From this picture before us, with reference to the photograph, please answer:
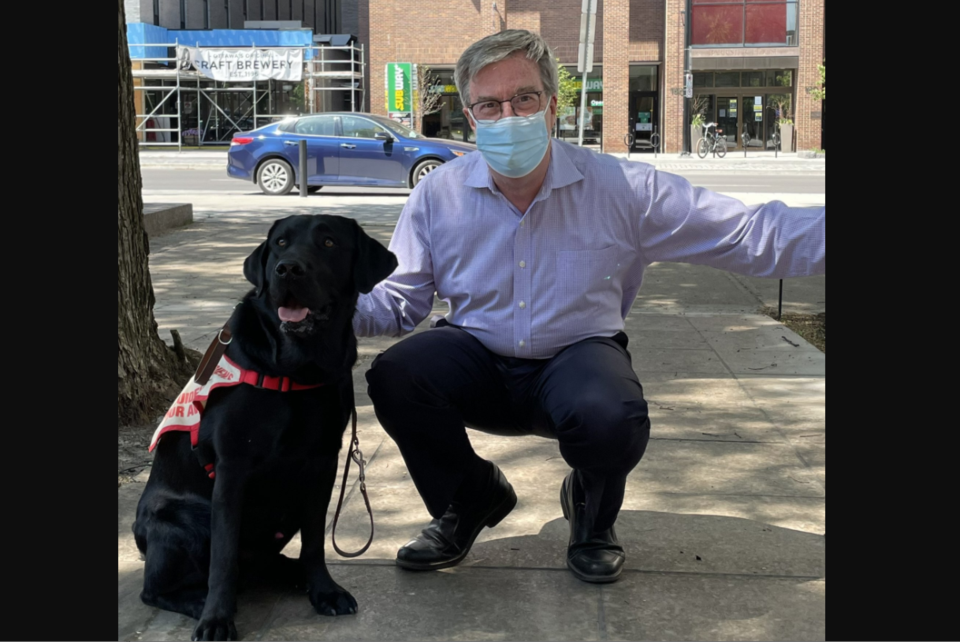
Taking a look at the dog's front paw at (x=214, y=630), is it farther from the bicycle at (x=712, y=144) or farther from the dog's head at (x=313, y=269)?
the bicycle at (x=712, y=144)

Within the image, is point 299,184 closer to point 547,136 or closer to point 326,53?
point 547,136

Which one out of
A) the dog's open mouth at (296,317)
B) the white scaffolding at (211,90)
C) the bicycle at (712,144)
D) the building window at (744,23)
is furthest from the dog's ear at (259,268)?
the building window at (744,23)

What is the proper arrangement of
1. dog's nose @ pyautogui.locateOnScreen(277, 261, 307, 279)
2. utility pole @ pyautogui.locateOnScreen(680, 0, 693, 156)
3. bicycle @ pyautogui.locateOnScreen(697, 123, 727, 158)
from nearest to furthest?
1. dog's nose @ pyautogui.locateOnScreen(277, 261, 307, 279)
2. bicycle @ pyautogui.locateOnScreen(697, 123, 727, 158)
3. utility pole @ pyautogui.locateOnScreen(680, 0, 693, 156)

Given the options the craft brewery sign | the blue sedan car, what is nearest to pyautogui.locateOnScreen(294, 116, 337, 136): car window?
the blue sedan car

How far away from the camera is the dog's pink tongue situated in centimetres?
274

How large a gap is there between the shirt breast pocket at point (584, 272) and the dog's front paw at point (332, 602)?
1.15 metres

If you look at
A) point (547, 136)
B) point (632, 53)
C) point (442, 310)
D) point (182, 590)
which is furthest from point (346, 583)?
point (632, 53)

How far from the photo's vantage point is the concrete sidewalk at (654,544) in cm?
286

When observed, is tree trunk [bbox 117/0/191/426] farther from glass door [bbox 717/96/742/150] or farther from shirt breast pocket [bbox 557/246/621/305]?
glass door [bbox 717/96/742/150]

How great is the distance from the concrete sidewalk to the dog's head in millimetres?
867

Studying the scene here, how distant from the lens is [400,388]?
3.15 m

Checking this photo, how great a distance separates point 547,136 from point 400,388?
37.9 inches

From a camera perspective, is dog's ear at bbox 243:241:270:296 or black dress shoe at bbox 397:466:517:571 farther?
black dress shoe at bbox 397:466:517:571

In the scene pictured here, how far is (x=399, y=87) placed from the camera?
40.2m
